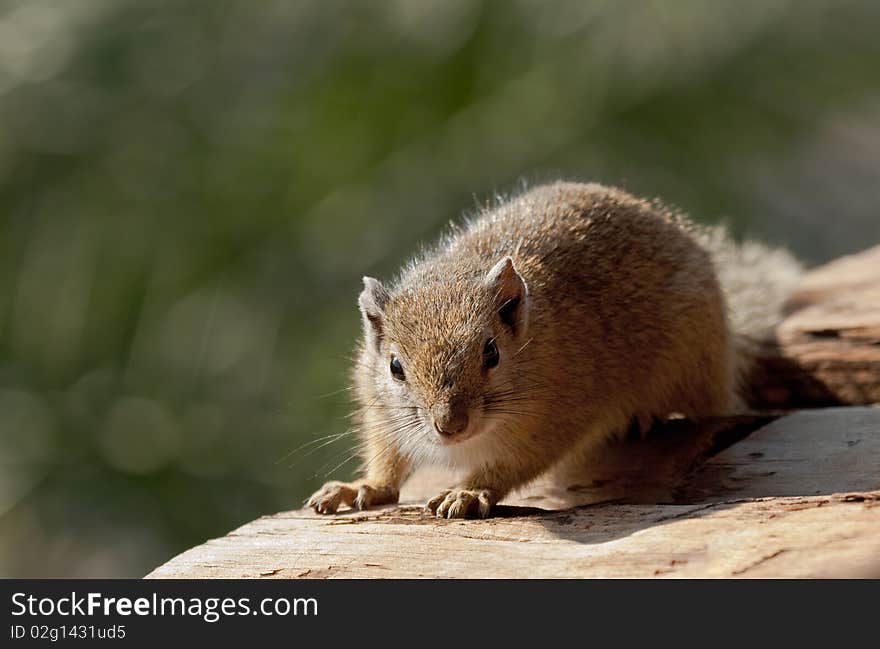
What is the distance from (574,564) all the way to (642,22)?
13.1 ft

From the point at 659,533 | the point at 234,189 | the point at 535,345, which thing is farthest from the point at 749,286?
the point at 234,189

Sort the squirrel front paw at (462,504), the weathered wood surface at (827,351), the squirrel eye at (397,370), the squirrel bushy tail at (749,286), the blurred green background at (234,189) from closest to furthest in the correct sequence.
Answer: the squirrel front paw at (462,504)
the squirrel eye at (397,370)
the weathered wood surface at (827,351)
the squirrel bushy tail at (749,286)
the blurred green background at (234,189)

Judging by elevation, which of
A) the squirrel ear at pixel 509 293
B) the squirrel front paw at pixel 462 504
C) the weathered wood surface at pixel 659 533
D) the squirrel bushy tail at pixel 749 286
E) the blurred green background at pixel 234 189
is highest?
the blurred green background at pixel 234 189

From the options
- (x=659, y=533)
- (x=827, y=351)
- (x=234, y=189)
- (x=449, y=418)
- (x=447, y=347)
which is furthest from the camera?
(x=234, y=189)

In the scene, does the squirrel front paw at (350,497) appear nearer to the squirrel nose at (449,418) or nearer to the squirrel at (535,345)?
the squirrel at (535,345)

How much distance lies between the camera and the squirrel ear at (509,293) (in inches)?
119

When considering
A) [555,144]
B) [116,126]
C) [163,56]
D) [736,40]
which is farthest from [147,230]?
[736,40]

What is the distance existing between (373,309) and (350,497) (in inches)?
21.6

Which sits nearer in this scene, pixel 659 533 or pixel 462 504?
pixel 659 533

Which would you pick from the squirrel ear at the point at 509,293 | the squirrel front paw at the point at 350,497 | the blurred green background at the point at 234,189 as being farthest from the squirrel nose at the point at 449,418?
the blurred green background at the point at 234,189

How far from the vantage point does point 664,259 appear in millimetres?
3607

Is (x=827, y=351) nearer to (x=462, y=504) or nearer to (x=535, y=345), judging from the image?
(x=535, y=345)

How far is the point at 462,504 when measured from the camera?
2881mm

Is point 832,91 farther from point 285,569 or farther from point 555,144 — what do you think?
point 285,569
